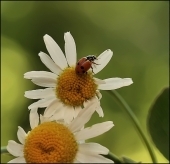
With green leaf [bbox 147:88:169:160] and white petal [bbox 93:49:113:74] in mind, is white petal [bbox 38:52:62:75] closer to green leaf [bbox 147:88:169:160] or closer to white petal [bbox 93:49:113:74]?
white petal [bbox 93:49:113:74]

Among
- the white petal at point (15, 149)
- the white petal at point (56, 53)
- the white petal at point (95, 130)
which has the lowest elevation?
the white petal at point (15, 149)

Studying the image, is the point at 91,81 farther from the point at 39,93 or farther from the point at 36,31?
the point at 36,31

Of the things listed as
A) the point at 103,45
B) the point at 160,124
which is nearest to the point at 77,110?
the point at 160,124

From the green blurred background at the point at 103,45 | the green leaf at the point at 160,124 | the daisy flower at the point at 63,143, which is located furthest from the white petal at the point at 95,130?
the green blurred background at the point at 103,45

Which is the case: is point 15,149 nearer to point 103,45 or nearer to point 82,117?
point 82,117

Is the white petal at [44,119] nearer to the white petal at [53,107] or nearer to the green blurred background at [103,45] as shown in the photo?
the white petal at [53,107]
